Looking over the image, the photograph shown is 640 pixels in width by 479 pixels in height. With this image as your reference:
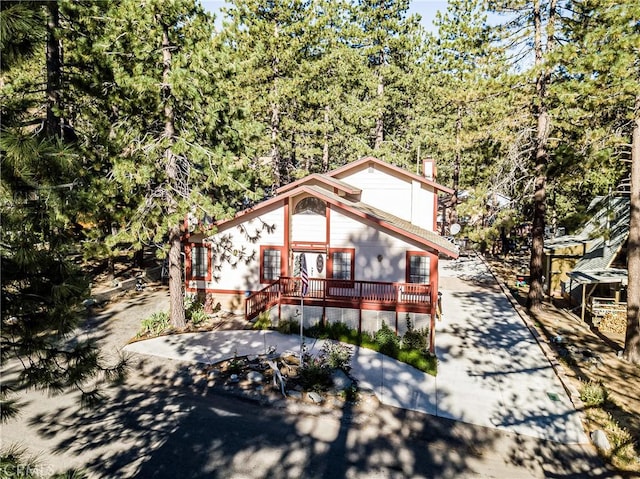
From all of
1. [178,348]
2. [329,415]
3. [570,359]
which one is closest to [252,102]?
[178,348]

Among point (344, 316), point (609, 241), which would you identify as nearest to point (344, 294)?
point (344, 316)

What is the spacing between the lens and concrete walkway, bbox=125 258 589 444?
10.7 metres

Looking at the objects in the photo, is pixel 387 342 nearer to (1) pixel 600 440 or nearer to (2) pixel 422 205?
(1) pixel 600 440

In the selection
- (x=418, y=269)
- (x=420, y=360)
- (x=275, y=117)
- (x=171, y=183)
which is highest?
(x=275, y=117)

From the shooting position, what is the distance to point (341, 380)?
12164 mm

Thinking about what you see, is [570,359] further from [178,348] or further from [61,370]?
[61,370]

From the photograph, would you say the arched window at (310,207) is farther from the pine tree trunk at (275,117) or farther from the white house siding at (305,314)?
the pine tree trunk at (275,117)

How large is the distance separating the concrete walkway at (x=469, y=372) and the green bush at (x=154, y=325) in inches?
33.2

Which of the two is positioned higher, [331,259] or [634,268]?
[331,259]

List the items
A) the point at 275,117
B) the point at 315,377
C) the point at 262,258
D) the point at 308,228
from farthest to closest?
the point at 275,117
the point at 262,258
the point at 308,228
the point at 315,377

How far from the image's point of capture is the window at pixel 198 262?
60.6 feet

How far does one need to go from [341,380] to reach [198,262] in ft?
32.3

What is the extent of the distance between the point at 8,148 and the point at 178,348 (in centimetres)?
1146

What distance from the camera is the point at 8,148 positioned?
417 centimetres
